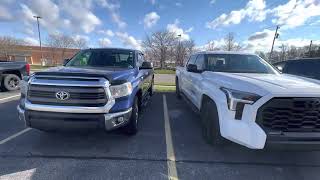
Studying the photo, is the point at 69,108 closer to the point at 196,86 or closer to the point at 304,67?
the point at 196,86

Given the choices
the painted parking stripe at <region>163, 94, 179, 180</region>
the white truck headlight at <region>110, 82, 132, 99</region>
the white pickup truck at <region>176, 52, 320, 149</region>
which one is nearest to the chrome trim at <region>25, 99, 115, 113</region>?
the white truck headlight at <region>110, 82, 132, 99</region>

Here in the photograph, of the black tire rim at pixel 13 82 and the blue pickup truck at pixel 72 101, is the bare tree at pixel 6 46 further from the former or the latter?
the blue pickup truck at pixel 72 101

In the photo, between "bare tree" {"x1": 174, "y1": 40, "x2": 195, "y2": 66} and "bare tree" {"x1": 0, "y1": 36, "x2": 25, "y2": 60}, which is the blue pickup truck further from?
"bare tree" {"x1": 0, "y1": 36, "x2": 25, "y2": 60}

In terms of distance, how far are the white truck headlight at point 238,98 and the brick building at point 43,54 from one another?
53674 mm

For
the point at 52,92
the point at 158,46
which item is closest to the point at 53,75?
the point at 52,92

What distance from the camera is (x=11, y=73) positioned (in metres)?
11.4

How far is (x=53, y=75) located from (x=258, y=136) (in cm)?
322

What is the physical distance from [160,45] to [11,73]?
163 ft

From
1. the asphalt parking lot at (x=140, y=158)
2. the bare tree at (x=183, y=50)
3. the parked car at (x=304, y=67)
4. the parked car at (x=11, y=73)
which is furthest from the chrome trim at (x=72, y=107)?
the bare tree at (x=183, y=50)

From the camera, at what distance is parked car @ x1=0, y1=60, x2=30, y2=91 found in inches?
436

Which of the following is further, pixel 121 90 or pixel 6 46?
pixel 6 46

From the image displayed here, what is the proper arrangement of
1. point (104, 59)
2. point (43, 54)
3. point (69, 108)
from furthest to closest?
point (43, 54), point (104, 59), point (69, 108)

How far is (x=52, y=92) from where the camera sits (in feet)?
13.8

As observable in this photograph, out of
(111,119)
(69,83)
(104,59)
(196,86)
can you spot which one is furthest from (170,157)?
(104,59)
